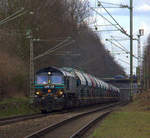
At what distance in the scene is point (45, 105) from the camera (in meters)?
27.8

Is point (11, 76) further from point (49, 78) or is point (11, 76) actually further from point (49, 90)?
point (49, 90)

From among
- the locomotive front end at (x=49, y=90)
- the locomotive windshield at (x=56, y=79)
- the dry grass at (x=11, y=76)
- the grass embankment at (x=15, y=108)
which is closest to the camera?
the locomotive front end at (x=49, y=90)

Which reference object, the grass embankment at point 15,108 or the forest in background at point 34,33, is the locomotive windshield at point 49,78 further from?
the forest in background at point 34,33

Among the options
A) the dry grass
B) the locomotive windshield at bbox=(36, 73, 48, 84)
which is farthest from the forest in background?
the locomotive windshield at bbox=(36, 73, 48, 84)

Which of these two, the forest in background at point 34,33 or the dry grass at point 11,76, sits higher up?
the forest in background at point 34,33

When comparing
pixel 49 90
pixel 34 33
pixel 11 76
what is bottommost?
pixel 49 90

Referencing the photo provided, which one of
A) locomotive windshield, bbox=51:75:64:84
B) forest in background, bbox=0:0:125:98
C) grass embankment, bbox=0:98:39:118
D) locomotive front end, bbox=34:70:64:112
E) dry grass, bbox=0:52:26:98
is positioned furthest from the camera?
forest in background, bbox=0:0:125:98

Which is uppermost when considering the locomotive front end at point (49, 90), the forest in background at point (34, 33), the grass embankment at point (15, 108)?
the forest in background at point (34, 33)

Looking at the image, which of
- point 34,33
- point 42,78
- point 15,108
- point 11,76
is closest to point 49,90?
point 42,78

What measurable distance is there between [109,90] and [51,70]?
98.7ft

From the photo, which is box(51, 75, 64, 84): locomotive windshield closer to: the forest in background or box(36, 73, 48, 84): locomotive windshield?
box(36, 73, 48, 84): locomotive windshield

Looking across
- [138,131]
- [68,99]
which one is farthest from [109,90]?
[138,131]

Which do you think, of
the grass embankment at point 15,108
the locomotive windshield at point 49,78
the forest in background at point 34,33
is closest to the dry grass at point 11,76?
the forest in background at point 34,33

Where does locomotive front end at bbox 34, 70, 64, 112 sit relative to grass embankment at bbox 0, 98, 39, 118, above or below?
above
